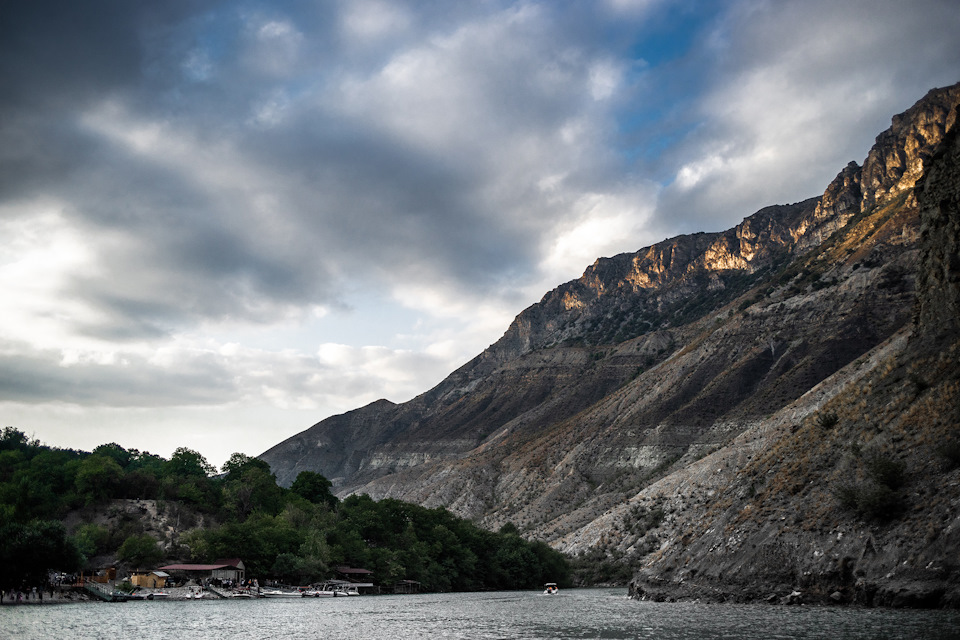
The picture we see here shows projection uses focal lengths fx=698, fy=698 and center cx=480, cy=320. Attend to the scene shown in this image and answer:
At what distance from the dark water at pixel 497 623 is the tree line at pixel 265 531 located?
3448cm

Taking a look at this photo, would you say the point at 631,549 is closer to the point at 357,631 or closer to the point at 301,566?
the point at 301,566

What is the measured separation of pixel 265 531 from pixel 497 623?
64.6 meters

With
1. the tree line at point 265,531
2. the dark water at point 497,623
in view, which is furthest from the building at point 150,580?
the dark water at point 497,623

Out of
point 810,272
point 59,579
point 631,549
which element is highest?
point 810,272

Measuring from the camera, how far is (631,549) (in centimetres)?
10794

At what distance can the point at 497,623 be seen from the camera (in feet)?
153

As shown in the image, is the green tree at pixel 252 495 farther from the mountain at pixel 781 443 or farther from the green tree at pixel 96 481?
the mountain at pixel 781 443

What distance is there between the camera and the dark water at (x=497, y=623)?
103ft

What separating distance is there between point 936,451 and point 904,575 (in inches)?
335

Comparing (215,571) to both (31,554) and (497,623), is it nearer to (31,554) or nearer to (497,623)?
(31,554)

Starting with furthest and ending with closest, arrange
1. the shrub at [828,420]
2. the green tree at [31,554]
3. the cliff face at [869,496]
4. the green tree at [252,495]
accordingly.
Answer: the green tree at [252,495], the green tree at [31,554], the shrub at [828,420], the cliff face at [869,496]

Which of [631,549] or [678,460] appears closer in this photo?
[631,549]

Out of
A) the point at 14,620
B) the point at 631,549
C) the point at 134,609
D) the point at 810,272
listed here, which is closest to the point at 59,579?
the point at 134,609

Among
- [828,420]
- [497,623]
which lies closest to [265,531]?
[497,623]
